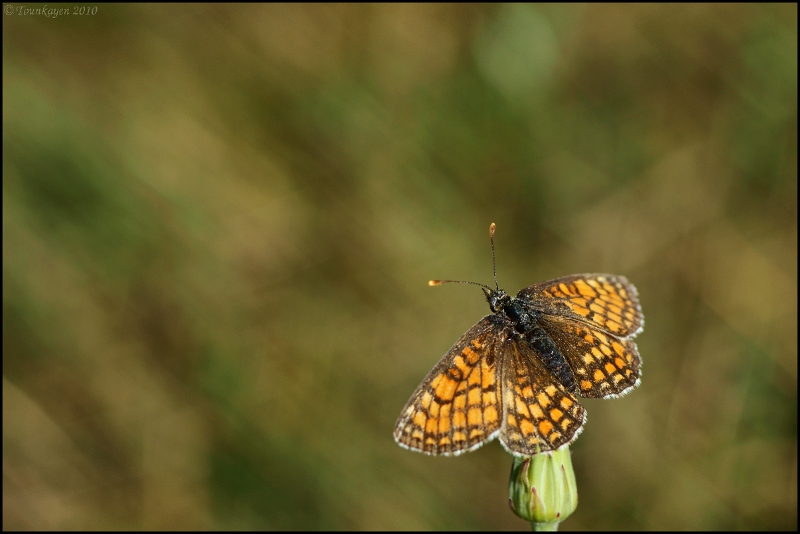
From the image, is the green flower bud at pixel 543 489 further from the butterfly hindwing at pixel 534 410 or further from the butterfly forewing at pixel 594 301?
the butterfly forewing at pixel 594 301

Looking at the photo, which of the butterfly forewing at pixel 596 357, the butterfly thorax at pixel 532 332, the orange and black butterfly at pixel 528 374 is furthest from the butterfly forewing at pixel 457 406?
the butterfly forewing at pixel 596 357

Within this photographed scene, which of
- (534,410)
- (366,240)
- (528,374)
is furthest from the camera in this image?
(366,240)

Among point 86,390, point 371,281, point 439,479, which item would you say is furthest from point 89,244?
point 439,479

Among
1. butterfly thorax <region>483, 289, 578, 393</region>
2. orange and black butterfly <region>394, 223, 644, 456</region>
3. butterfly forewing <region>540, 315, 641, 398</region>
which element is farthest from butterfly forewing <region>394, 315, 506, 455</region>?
butterfly forewing <region>540, 315, 641, 398</region>

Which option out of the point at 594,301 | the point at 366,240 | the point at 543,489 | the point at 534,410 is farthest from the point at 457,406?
the point at 366,240

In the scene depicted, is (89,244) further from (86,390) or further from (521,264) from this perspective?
(521,264)

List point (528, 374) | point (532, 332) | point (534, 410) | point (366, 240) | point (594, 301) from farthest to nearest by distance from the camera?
1. point (366, 240)
2. point (594, 301)
3. point (532, 332)
4. point (528, 374)
5. point (534, 410)

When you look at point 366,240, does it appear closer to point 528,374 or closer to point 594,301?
point 594,301
